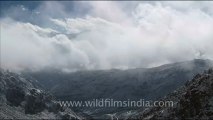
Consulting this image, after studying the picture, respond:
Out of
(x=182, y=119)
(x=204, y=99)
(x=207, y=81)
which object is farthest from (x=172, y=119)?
(x=207, y=81)

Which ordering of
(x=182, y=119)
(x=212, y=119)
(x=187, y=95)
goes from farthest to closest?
1. (x=187, y=95)
2. (x=182, y=119)
3. (x=212, y=119)

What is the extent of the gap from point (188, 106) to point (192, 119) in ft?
34.9

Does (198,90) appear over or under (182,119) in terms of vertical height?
over

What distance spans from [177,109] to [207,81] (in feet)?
69.9

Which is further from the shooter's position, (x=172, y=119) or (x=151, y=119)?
(x=151, y=119)

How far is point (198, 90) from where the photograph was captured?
7569 inches

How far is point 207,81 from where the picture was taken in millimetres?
196500

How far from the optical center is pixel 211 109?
171875 mm

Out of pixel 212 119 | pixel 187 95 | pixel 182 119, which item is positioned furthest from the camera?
pixel 187 95

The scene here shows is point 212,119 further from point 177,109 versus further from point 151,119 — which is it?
point 151,119

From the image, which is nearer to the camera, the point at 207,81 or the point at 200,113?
the point at 200,113

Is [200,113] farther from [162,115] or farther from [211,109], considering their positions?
[162,115]

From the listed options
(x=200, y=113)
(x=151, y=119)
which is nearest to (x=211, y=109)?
(x=200, y=113)

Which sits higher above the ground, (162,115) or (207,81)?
(207,81)
